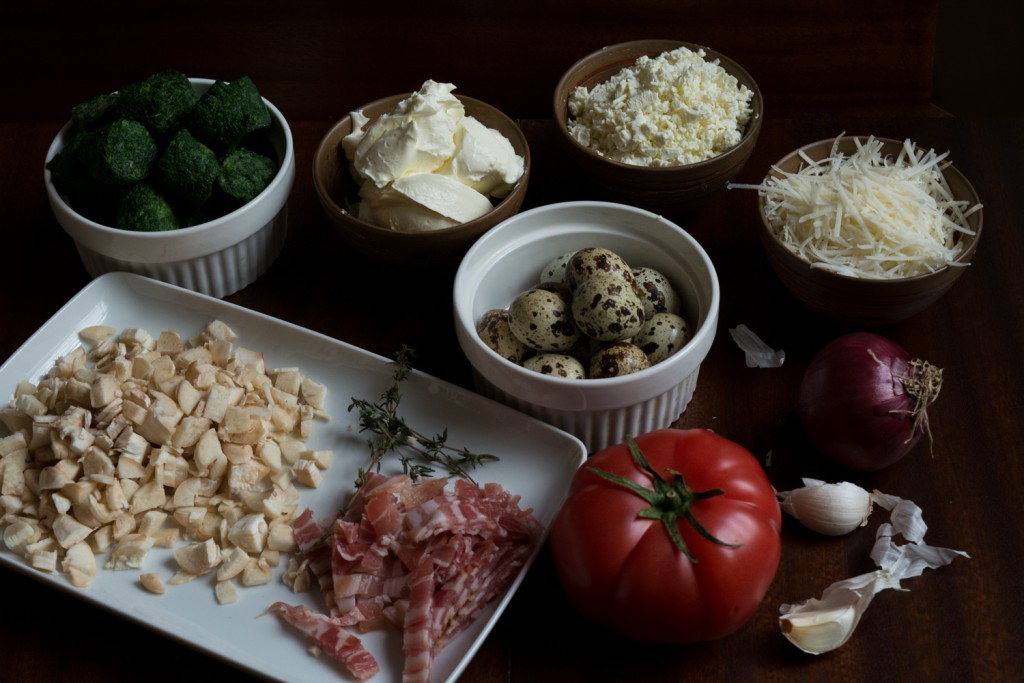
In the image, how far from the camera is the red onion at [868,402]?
143cm

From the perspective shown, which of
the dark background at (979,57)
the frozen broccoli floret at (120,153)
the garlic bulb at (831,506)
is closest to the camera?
the garlic bulb at (831,506)

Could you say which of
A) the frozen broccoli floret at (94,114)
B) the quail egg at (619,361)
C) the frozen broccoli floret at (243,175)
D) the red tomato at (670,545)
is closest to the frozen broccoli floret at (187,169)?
the frozen broccoli floret at (243,175)

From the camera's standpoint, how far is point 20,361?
162cm

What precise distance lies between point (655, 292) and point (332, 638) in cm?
66

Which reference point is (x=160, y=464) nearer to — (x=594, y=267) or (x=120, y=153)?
(x=120, y=153)

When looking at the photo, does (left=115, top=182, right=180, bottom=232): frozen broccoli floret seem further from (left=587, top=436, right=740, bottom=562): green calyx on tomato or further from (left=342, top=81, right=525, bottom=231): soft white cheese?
(left=587, top=436, right=740, bottom=562): green calyx on tomato

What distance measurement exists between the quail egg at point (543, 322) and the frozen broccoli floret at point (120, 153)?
0.62m

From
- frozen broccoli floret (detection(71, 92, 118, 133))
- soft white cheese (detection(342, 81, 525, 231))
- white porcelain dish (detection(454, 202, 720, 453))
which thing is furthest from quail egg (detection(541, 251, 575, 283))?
frozen broccoli floret (detection(71, 92, 118, 133))

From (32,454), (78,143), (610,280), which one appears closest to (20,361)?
(32,454)

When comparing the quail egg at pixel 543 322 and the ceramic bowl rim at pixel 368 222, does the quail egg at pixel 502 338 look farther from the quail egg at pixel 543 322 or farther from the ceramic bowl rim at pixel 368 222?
the ceramic bowl rim at pixel 368 222

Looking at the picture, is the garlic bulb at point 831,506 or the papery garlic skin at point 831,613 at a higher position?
the garlic bulb at point 831,506

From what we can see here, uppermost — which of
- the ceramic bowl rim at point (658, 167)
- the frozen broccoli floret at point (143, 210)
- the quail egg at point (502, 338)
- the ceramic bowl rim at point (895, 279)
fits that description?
the ceramic bowl rim at point (658, 167)

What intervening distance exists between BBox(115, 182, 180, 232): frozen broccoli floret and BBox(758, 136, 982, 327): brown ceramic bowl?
0.93 metres

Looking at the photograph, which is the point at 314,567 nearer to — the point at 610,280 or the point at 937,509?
the point at 610,280
